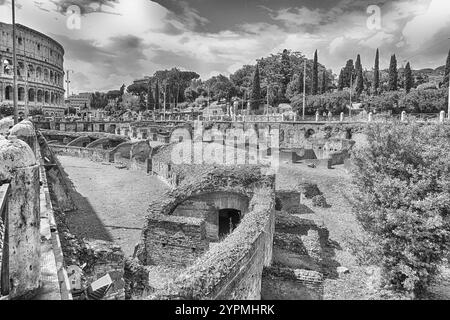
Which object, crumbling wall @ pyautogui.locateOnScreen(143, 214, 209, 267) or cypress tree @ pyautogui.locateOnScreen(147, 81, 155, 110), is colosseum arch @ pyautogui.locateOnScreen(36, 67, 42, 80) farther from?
crumbling wall @ pyautogui.locateOnScreen(143, 214, 209, 267)

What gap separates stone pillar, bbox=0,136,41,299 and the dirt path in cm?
778

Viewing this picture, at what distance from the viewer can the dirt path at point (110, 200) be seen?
44.1ft

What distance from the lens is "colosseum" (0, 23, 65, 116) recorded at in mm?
64744

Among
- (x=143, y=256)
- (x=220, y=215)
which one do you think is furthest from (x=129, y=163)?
(x=143, y=256)

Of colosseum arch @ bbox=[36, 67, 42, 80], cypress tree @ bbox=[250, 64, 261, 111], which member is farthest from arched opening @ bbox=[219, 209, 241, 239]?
colosseum arch @ bbox=[36, 67, 42, 80]

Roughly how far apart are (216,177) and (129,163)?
719 inches

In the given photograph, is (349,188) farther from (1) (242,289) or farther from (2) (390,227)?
(1) (242,289)

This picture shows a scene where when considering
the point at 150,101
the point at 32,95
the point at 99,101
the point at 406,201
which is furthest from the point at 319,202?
the point at 99,101

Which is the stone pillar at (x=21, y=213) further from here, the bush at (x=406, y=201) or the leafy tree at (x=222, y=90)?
the leafy tree at (x=222, y=90)

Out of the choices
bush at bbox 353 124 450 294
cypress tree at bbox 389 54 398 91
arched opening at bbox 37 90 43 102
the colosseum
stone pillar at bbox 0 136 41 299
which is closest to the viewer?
stone pillar at bbox 0 136 41 299

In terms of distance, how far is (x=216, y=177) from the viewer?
12227mm

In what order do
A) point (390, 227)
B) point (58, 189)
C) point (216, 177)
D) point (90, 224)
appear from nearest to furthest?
point (390, 227)
point (216, 177)
point (90, 224)
point (58, 189)

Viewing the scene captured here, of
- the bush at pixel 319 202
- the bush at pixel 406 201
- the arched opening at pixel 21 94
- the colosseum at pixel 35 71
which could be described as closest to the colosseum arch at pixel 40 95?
the colosseum at pixel 35 71

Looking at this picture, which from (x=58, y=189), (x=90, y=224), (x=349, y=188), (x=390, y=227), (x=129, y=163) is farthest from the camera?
(x=129, y=163)
